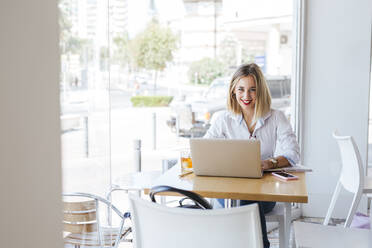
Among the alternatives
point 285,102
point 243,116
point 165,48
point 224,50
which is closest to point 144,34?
point 165,48

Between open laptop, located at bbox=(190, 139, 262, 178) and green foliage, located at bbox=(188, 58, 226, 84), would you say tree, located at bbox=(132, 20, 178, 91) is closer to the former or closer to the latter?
green foliage, located at bbox=(188, 58, 226, 84)

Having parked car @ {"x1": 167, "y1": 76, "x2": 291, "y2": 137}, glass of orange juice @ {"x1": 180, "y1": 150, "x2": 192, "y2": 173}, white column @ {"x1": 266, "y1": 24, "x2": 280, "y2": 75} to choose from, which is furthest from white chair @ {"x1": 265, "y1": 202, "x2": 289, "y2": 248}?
white column @ {"x1": 266, "y1": 24, "x2": 280, "y2": 75}

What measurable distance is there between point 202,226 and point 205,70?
1262 centimetres

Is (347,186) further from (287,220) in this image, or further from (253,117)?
(287,220)

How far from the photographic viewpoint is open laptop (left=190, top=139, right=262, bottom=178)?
7.07 feet

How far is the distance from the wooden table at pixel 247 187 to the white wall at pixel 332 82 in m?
1.77

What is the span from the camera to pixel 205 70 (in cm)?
1384

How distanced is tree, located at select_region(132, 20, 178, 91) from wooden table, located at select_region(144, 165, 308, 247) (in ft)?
38.5

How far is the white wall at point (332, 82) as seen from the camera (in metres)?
3.91

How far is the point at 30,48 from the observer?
0.68 m

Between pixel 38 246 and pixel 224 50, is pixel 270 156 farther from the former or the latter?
pixel 224 50

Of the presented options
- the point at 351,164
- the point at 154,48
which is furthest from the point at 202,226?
the point at 154,48

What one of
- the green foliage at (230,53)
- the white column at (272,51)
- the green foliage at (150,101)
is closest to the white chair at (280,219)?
the white column at (272,51)

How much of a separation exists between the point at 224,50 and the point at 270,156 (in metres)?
11.8
